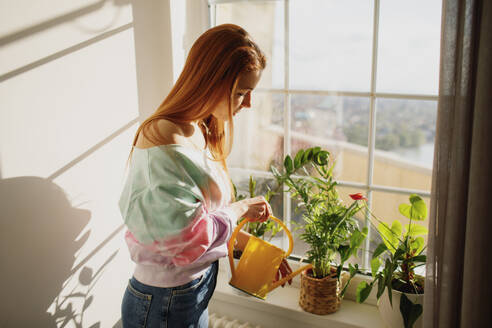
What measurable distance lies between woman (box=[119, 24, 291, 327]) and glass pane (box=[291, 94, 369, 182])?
1.66 feet

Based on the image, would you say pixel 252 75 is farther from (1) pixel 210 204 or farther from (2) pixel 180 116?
(1) pixel 210 204

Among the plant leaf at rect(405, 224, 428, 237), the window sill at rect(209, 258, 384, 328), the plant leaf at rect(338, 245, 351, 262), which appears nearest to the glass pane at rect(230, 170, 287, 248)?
the window sill at rect(209, 258, 384, 328)

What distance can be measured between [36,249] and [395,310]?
1167 mm

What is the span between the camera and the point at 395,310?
1.32 meters

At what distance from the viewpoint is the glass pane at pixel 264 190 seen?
1770 mm

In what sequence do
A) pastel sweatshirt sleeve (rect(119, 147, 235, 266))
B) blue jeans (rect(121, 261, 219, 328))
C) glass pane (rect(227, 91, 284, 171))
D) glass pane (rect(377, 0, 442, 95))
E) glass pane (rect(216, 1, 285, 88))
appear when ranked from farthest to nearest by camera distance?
glass pane (rect(227, 91, 284, 171)) → glass pane (rect(216, 1, 285, 88)) → glass pane (rect(377, 0, 442, 95)) → blue jeans (rect(121, 261, 219, 328)) → pastel sweatshirt sleeve (rect(119, 147, 235, 266))

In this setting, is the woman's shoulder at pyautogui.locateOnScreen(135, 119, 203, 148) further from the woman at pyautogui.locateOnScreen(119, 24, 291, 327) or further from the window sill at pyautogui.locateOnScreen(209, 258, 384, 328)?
the window sill at pyautogui.locateOnScreen(209, 258, 384, 328)

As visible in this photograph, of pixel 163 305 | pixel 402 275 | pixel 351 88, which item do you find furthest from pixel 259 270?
pixel 351 88

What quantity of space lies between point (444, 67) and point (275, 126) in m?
0.79

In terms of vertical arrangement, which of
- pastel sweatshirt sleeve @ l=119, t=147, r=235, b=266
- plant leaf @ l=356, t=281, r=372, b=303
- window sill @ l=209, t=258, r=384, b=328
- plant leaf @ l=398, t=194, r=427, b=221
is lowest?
window sill @ l=209, t=258, r=384, b=328

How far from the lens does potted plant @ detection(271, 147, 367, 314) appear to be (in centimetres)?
141

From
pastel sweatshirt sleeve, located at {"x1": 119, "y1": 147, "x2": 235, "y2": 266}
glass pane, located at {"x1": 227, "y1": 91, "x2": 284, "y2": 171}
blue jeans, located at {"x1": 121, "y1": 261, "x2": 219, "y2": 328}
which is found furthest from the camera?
glass pane, located at {"x1": 227, "y1": 91, "x2": 284, "y2": 171}

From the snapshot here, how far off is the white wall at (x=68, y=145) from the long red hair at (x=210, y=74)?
12.8 inches

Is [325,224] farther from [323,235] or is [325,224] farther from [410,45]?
[410,45]
